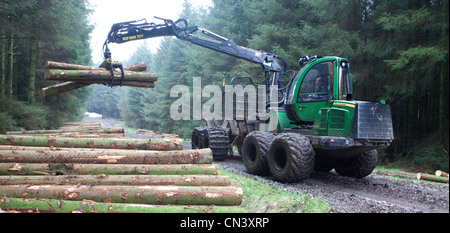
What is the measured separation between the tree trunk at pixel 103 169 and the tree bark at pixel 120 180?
219mm

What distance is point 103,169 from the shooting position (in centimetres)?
531

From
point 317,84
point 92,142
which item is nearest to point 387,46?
point 317,84

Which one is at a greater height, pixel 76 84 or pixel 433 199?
pixel 76 84

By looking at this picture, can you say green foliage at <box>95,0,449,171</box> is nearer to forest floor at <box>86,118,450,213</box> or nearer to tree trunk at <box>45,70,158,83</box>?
forest floor at <box>86,118,450,213</box>

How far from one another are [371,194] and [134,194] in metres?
5.18

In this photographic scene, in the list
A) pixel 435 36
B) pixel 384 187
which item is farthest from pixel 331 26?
pixel 384 187

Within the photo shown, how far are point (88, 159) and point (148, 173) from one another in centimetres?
110

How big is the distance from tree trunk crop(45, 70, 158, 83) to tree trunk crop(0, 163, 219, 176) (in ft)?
6.71

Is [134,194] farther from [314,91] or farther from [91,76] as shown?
[314,91]

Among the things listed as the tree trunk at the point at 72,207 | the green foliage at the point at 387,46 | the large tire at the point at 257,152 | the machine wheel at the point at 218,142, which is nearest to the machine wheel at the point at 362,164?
the large tire at the point at 257,152

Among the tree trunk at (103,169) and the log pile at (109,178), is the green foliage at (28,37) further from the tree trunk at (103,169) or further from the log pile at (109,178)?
the tree trunk at (103,169)

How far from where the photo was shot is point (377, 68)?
45.5 ft

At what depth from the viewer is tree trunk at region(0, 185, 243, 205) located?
14.8 feet
